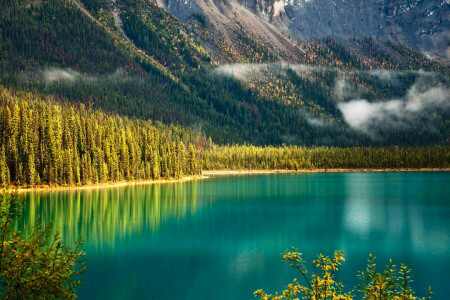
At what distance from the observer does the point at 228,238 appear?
52.2 meters

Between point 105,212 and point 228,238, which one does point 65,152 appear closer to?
point 105,212

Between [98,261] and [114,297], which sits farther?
[98,261]

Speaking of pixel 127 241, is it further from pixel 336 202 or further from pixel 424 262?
pixel 336 202

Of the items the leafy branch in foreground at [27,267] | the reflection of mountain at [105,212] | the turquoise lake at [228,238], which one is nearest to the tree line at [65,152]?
the turquoise lake at [228,238]

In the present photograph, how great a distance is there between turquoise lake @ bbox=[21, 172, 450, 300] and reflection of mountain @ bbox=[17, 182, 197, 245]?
16cm

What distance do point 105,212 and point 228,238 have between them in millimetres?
26723

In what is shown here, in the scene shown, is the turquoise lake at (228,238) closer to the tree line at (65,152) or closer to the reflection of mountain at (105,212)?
the reflection of mountain at (105,212)

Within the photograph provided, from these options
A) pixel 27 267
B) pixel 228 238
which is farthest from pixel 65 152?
pixel 27 267

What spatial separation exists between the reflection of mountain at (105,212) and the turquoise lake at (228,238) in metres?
0.16

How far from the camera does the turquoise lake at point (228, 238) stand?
34375mm

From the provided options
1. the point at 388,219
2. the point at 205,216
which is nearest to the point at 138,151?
the point at 205,216

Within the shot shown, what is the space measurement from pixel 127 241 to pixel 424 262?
3069 cm

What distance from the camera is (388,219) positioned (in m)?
67.9

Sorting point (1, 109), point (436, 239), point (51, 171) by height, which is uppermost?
point (1, 109)
